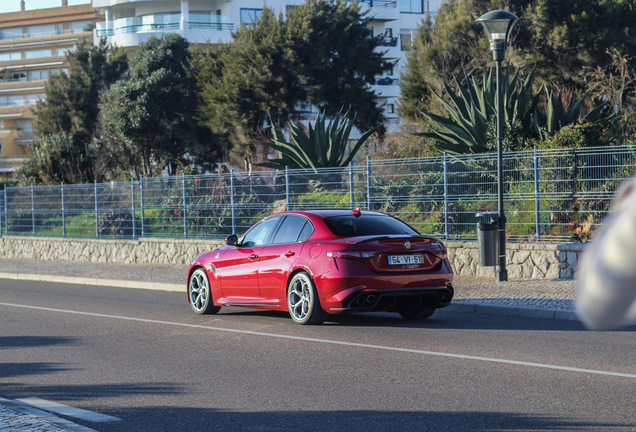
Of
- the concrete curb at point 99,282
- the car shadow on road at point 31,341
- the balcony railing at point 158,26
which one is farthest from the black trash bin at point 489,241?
the balcony railing at point 158,26

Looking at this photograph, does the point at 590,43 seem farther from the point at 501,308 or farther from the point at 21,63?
the point at 21,63

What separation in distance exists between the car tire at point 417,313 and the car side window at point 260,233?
225cm

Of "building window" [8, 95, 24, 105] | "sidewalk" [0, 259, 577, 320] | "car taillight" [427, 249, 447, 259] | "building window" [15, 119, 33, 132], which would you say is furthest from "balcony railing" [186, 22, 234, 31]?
"car taillight" [427, 249, 447, 259]

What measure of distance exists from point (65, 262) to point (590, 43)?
21.2 m

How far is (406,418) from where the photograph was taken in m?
5.49

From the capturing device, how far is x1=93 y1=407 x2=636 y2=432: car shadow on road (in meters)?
5.21

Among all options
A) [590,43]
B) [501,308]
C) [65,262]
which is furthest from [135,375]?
[590,43]

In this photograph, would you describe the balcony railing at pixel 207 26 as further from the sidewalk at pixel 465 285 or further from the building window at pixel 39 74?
the building window at pixel 39 74

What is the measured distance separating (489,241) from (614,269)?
1398 centimetres

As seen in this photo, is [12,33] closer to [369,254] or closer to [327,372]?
[369,254]

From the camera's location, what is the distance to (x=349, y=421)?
544 centimetres

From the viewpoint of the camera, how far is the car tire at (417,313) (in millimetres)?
11227

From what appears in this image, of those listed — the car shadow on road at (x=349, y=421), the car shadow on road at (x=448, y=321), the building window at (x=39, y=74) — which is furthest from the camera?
the building window at (x=39, y=74)

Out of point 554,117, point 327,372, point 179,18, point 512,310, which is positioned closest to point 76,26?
point 179,18
